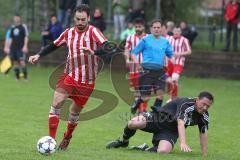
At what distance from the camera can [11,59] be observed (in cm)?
2536

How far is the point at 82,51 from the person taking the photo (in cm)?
1016

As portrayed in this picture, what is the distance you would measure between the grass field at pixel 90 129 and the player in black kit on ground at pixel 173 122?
0.75 feet

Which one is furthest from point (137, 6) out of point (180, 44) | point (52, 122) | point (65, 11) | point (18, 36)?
point (52, 122)

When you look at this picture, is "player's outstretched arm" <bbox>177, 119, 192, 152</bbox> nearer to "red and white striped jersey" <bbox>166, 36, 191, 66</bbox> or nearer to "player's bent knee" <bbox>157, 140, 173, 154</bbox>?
"player's bent knee" <bbox>157, 140, 173, 154</bbox>

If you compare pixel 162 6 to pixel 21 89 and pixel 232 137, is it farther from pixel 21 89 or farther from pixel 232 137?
pixel 232 137

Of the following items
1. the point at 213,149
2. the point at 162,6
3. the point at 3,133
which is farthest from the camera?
the point at 162,6

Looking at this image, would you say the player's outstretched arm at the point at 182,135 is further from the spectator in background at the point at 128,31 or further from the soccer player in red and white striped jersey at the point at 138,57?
the spectator in background at the point at 128,31

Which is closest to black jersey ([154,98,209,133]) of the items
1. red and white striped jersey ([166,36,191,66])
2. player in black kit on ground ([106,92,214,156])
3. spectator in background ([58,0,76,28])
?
player in black kit on ground ([106,92,214,156])

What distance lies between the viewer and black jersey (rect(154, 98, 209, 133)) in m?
9.85

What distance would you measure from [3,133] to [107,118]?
3.61m

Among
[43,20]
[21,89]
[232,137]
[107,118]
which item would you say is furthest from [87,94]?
[43,20]

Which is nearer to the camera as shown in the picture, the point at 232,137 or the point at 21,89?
the point at 232,137

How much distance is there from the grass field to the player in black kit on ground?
0.23 m

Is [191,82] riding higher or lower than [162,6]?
lower
